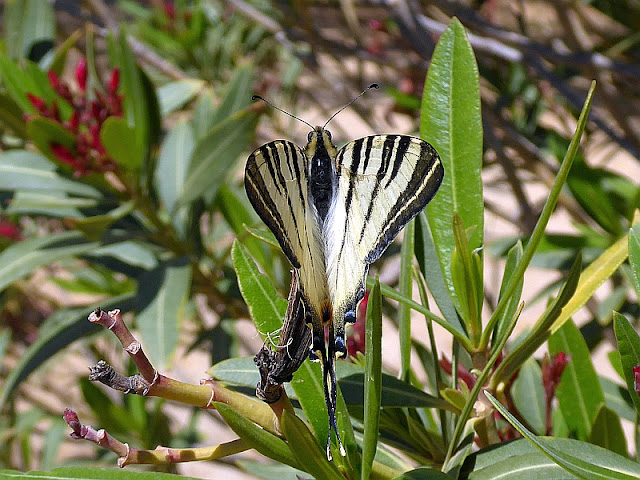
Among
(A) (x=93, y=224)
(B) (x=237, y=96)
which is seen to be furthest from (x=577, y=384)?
(B) (x=237, y=96)

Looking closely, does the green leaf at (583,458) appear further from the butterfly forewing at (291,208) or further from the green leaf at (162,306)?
the green leaf at (162,306)

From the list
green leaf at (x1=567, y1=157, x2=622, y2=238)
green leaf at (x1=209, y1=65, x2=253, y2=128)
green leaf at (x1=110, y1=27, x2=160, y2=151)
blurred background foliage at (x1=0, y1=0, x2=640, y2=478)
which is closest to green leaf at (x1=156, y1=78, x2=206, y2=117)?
blurred background foliage at (x1=0, y1=0, x2=640, y2=478)

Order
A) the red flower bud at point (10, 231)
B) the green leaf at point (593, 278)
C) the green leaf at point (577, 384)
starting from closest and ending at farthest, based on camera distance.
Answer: the green leaf at point (593, 278)
the green leaf at point (577, 384)
the red flower bud at point (10, 231)

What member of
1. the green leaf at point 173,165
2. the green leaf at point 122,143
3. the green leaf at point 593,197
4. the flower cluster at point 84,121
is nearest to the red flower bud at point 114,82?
the flower cluster at point 84,121

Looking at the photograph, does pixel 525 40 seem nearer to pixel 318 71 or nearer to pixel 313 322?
pixel 318 71

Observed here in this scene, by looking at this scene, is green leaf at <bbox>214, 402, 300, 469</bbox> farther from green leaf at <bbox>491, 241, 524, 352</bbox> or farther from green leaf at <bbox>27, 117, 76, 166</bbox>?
green leaf at <bbox>27, 117, 76, 166</bbox>

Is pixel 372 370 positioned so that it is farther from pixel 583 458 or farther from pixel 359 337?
pixel 359 337
